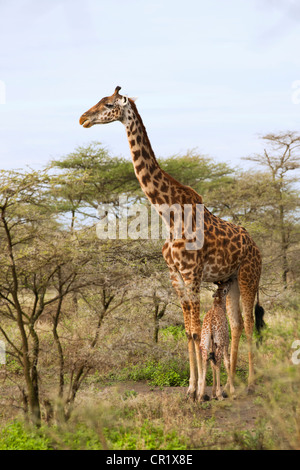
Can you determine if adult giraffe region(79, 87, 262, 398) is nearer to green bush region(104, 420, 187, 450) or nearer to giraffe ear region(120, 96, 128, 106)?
giraffe ear region(120, 96, 128, 106)

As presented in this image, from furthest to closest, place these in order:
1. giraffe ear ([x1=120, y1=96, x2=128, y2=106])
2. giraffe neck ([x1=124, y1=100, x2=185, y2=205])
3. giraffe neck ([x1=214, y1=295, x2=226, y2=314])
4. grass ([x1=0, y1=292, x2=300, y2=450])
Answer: giraffe neck ([x1=214, y1=295, x2=226, y2=314]) < giraffe neck ([x1=124, y1=100, x2=185, y2=205]) < giraffe ear ([x1=120, y1=96, x2=128, y2=106]) < grass ([x1=0, y1=292, x2=300, y2=450])

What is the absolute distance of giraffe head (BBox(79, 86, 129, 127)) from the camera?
6.78 metres

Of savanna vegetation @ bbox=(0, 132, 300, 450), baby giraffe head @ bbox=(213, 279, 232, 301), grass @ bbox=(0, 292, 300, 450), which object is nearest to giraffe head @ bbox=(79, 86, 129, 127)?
savanna vegetation @ bbox=(0, 132, 300, 450)

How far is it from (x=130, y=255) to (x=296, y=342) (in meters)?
4.01

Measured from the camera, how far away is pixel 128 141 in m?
6.93

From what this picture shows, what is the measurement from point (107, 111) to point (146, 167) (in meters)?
0.91

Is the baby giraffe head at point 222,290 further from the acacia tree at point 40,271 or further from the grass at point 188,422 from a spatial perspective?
the acacia tree at point 40,271

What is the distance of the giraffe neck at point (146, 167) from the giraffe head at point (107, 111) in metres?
0.11

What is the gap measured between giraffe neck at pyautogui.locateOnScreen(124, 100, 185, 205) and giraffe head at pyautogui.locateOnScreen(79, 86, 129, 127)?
11cm

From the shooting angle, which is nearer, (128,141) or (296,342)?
(296,342)

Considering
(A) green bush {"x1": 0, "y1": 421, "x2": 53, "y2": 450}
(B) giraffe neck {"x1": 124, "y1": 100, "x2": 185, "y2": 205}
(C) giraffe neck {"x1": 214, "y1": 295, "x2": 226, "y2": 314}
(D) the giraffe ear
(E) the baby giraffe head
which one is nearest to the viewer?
(A) green bush {"x1": 0, "y1": 421, "x2": 53, "y2": 450}

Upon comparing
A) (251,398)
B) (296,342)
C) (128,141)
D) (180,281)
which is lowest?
(251,398)
